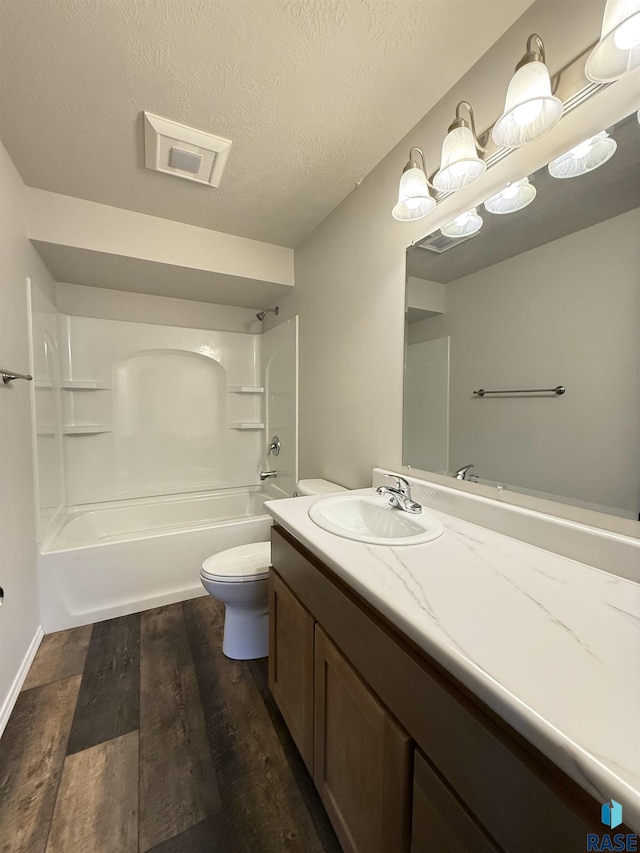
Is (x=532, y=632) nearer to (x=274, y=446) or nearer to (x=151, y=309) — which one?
(x=274, y=446)

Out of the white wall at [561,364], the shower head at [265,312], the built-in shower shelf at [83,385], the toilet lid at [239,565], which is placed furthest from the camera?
the shower head at [265,312]

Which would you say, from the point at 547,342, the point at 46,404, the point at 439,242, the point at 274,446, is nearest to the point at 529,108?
the point at 439,242

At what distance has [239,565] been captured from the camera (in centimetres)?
158

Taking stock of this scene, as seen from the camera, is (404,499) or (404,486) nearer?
(404,499)

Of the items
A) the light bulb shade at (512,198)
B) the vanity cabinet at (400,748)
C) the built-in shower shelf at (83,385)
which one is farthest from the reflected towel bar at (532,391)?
the built-in shower shelf at (83,385)

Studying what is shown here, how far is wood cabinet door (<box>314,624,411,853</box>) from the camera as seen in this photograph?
2.05 ft

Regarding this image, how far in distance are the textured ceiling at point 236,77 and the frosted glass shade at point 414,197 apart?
1.09 ft

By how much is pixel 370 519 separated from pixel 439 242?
44.1 inches

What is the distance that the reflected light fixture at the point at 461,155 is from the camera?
3.37 feet

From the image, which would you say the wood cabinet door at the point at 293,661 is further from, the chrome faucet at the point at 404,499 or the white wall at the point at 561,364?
the white wall at the point at 561,364

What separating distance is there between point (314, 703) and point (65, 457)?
2492mm

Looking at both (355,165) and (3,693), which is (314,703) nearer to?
(3,693)

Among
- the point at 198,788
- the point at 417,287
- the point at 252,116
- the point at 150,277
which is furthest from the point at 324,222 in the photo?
the point at 198,788

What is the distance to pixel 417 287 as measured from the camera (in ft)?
4.59
